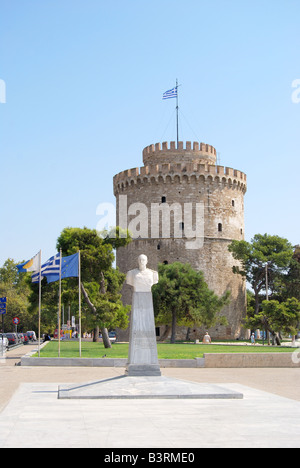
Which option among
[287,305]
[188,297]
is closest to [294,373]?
[287,305]

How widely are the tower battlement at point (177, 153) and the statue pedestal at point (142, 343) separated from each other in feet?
152

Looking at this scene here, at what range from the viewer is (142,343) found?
1362 cm

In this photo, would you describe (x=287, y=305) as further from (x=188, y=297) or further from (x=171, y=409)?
(x=171, y=409)

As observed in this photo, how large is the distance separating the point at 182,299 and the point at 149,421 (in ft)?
132

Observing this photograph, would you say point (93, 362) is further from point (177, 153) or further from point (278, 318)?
point (177, 153)

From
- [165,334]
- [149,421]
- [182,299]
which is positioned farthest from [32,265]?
[165,334]

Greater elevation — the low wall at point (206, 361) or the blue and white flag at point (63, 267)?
the blue and white flag at point (63, 267)

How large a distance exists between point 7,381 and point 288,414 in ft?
29.1

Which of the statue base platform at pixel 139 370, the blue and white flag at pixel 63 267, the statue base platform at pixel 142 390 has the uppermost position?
the blue and white flag at pixel 63 267

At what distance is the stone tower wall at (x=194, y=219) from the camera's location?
186 ft

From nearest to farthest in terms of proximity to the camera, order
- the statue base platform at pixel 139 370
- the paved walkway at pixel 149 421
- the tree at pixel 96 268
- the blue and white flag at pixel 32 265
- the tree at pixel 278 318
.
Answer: the paved walkway at pixel 149 421 → the statue base platform at pixel 139 370 → the blue and white flag at pixel 32 265 → the tree at pixel 96 268 → the tree at pixel 278 318

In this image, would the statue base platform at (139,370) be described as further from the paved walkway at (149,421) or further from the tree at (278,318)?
the tree at (278,318)

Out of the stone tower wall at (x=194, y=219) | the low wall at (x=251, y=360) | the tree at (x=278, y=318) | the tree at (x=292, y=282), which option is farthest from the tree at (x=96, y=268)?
the tree at (x=292, y=282)

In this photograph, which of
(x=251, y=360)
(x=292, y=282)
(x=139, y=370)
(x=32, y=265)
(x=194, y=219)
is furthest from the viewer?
(x=194, y=219)
